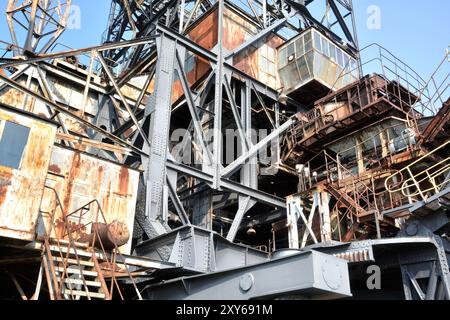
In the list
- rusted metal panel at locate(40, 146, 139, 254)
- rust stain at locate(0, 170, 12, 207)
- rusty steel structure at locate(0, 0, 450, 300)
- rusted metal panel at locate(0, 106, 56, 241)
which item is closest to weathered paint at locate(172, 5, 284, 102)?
rusty steel structure at locate(0, 0, 450, 300)

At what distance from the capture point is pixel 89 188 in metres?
12.2

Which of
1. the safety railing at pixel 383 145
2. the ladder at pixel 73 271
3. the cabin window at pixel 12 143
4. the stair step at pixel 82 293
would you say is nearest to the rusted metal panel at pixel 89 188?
the ladder at pixel 73 271

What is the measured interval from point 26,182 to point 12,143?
2.92 feet

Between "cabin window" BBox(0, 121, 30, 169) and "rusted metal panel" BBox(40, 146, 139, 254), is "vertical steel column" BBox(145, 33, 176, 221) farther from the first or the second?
"cabin window" BBox(0, 121, 30, 169)

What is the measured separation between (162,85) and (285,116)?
7104 mm

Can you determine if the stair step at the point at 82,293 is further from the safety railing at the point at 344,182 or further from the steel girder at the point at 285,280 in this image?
the safety railing at the point at 344,182

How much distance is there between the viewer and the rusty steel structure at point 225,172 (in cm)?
889

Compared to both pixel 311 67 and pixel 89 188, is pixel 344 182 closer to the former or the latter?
pixel 311 67

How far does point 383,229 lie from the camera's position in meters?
12.0

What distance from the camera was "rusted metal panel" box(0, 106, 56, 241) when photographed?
8367 millimetres

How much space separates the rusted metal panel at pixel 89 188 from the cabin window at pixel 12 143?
246 centimetres

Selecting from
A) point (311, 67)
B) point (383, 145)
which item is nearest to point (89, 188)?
point (383, 145)
